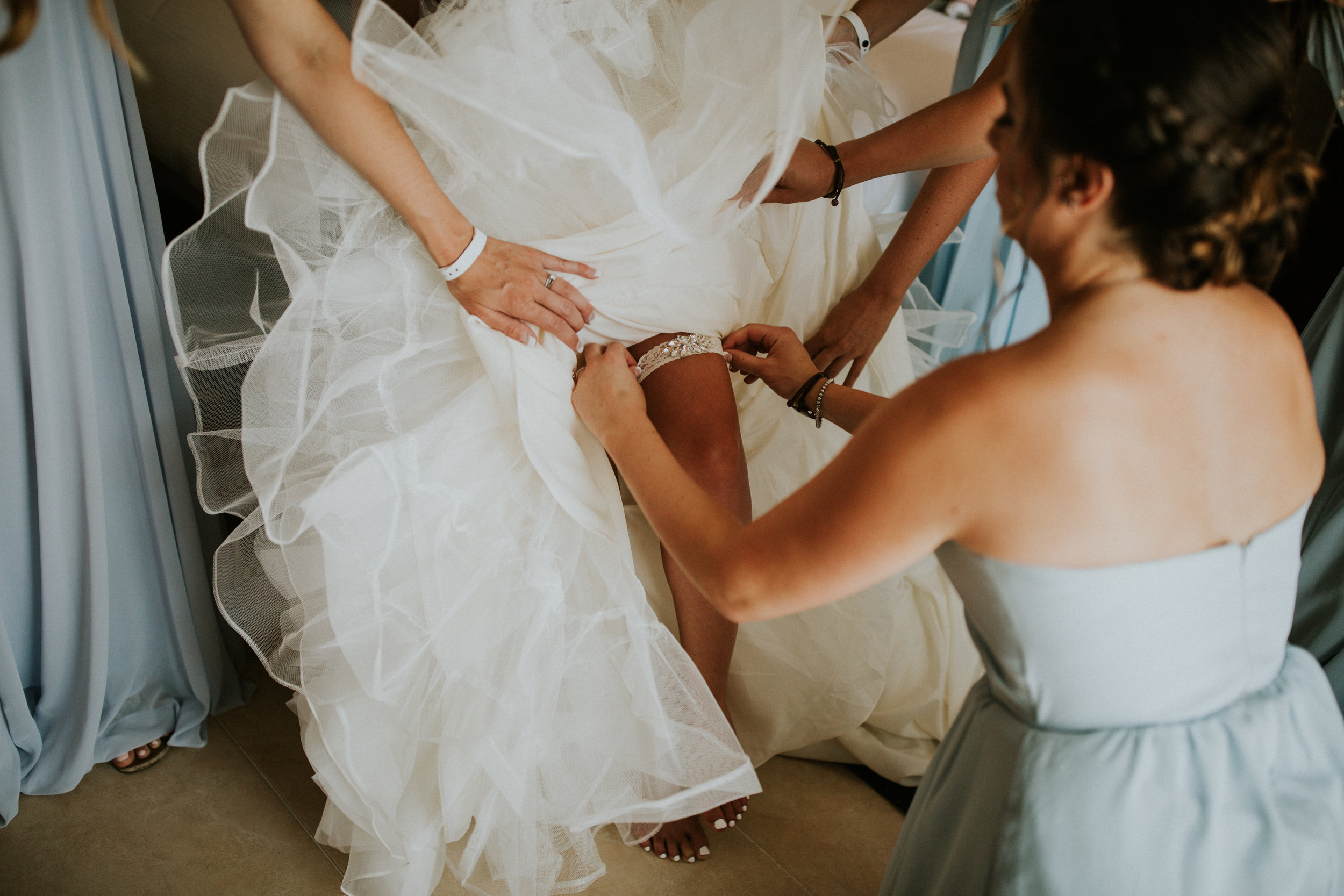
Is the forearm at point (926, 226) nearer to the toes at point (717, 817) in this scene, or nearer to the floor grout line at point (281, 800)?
the toes at point (717, 817)

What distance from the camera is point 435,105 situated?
37.8 inches

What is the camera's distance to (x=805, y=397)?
3.60 ft

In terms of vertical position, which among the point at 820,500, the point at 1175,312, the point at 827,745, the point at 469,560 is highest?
the point at 1175,312

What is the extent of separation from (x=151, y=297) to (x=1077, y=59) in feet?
3.66

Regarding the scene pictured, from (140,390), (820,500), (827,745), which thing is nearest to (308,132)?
(140,390)

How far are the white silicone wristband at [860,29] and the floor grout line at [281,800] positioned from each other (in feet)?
4.56

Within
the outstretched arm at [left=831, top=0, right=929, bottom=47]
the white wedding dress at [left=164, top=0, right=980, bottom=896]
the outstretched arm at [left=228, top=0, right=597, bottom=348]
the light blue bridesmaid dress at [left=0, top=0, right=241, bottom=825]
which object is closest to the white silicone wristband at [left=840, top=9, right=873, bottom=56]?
the outstretched arm at [left=831, top=0, right=929, bottom=47]

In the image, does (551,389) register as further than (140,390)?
No

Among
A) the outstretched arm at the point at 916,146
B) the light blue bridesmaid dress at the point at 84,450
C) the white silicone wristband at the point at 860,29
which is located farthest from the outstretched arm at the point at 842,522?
the white silicone wristband at the point at 860,29

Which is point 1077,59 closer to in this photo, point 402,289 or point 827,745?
point 402,289

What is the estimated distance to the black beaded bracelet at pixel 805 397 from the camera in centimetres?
109

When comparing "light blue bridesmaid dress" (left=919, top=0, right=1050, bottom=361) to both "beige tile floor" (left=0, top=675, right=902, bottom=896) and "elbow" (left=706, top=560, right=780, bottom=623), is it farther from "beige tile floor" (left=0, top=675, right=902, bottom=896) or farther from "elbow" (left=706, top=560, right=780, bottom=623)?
"elbow" (left=706, top=560, right=780, bottom=623)

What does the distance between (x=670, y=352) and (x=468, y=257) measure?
0.88 ft

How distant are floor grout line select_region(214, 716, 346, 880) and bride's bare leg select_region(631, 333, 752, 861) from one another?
552mm
